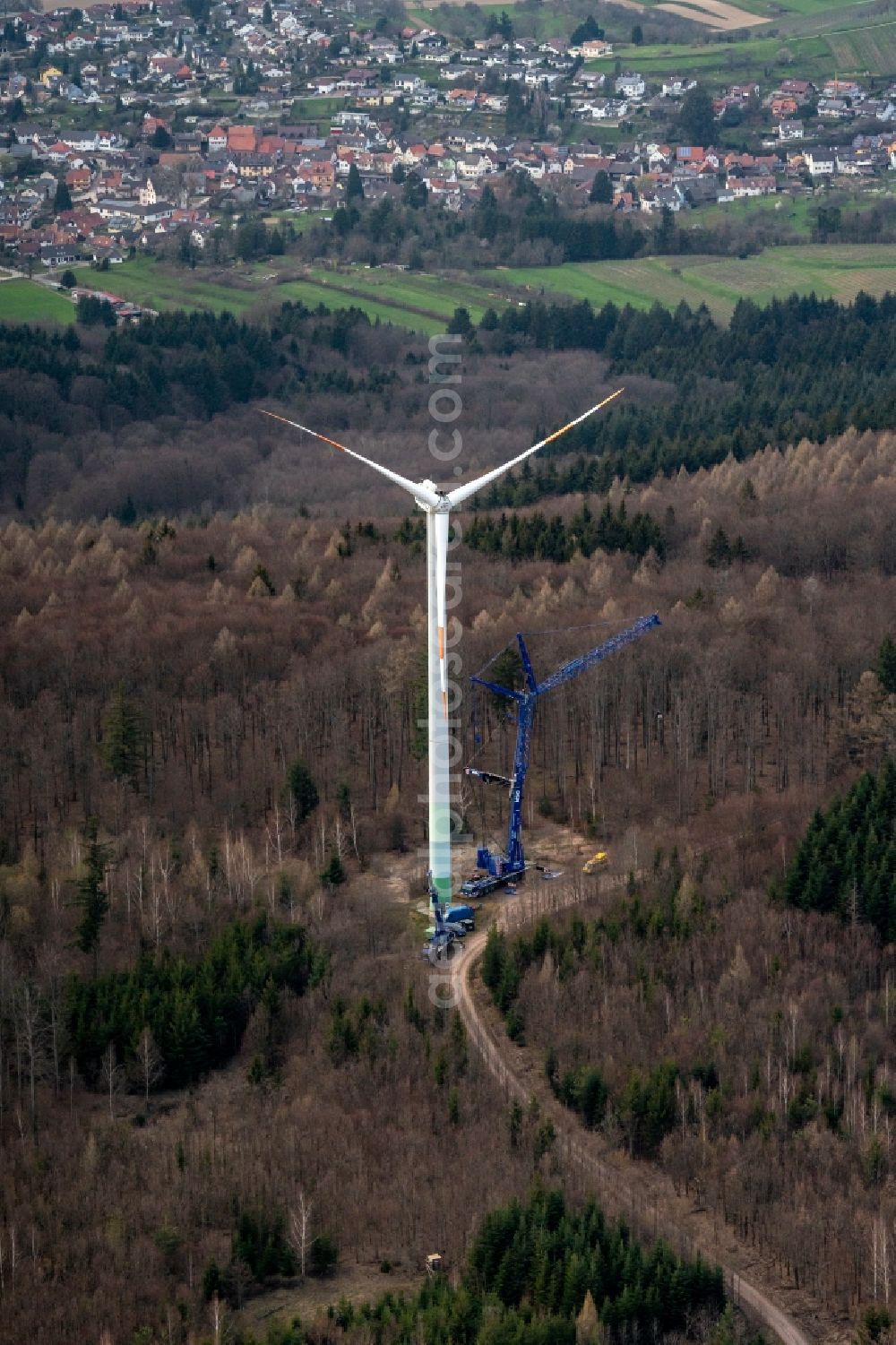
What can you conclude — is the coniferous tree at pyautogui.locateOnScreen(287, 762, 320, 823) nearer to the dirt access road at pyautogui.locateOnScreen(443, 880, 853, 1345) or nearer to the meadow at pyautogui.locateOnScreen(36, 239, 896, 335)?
the dirt access road at pyautogui.locateOnScreen(443, 880, 853, 1345)

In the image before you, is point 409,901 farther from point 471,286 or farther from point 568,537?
point 471,286

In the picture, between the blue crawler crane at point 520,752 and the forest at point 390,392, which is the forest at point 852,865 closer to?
the blue crawler crane at point 520,752

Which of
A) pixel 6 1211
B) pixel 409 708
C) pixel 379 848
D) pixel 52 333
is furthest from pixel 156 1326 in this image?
pixel 52 333

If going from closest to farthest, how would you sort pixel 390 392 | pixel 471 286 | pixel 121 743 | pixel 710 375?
pixel 121 743 → pixel 390 392 → pixel 710 375 → pixel 471 286

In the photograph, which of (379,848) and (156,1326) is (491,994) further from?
(156,1326)

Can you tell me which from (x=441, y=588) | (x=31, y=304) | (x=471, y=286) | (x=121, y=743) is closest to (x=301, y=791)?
(x=121, y=743)

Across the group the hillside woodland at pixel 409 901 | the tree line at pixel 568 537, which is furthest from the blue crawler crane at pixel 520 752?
the tree line at pixel 568 537

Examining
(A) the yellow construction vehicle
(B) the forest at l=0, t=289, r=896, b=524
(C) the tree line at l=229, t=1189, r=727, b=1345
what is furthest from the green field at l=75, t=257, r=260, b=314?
(C) the tree line at l=229, t=1189, r=727, b=1345
